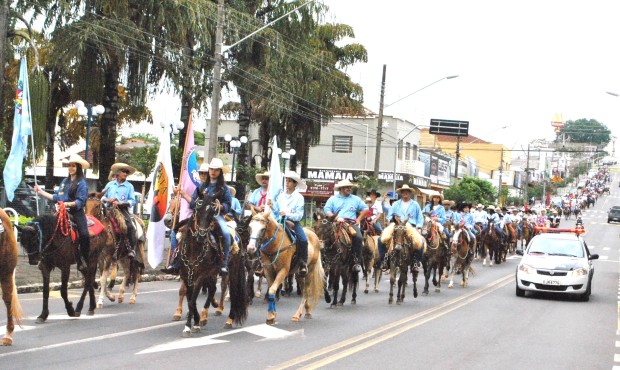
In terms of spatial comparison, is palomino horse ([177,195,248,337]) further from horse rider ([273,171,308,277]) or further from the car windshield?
the car windshield

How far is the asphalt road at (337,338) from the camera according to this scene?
35.0ft

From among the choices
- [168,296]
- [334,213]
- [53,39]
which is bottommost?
[168,296]

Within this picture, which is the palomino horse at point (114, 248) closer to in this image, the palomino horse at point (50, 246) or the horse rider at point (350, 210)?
the palomino horse at point (50, 246)

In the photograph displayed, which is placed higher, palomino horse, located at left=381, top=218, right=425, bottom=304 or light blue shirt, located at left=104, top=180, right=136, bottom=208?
light blue shirt, located at left=104, top=180, right=136, bottom=208

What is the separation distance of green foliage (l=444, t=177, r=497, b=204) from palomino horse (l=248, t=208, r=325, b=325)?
5451cm

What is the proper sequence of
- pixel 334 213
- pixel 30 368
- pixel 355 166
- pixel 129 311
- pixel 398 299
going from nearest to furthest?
pixel 30 368
pixel 129 311
pixel 334 213
pixel 398 299
pixel 355 166

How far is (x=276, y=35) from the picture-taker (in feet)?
125

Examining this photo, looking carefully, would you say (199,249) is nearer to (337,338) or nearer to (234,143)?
(337,338)

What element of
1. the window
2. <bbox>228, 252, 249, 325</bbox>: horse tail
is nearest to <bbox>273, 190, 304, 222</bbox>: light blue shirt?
<bbox>228, 252, 249, 325</bbox>: horse tail

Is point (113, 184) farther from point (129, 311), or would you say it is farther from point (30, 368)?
point (30, 368)

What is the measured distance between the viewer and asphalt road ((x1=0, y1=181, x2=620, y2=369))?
10664mm

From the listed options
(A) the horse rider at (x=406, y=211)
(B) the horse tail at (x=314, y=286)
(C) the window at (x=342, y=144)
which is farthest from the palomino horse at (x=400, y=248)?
(C) the window at (x=342, y=144)

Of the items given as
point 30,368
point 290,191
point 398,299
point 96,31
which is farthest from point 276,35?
point 30,368

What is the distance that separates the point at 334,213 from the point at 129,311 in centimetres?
431
